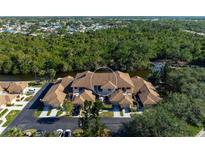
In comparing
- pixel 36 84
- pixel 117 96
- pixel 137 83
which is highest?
pixel 137 83

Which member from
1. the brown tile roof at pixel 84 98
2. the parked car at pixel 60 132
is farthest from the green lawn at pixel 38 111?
the parked car at pixel 60 132

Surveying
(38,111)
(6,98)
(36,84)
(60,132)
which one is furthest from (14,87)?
(60,132)

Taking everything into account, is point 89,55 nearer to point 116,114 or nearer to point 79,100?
point 79,100

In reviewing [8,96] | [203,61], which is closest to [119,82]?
[8,96]

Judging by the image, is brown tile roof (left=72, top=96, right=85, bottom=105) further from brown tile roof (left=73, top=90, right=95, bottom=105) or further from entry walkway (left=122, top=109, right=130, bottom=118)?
entry walkway (left=122, top=109, right=130, bottom=118)

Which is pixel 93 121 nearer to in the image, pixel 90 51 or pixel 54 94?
pixel 54 94

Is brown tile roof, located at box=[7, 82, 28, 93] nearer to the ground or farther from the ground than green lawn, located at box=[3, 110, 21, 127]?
farther from the ground

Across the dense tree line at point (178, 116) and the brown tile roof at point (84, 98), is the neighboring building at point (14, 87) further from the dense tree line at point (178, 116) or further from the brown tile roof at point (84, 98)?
the dense tree line at point (178, 116)

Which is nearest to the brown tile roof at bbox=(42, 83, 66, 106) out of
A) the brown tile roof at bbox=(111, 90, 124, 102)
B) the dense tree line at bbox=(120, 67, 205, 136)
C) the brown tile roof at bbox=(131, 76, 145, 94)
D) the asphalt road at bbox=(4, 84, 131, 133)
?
the asphalt road at bbox=(4, 84, 131, 133)
